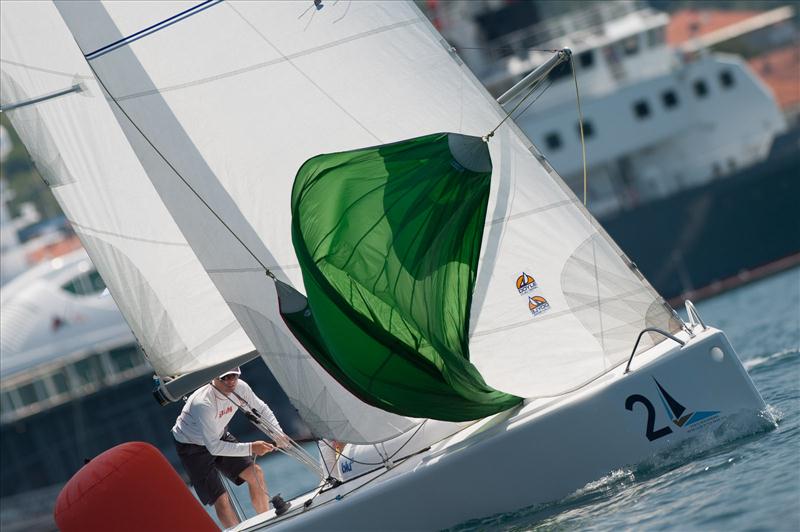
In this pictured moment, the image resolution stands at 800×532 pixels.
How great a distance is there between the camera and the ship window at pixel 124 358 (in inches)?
954

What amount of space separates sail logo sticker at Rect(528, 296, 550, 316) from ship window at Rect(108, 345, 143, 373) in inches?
704

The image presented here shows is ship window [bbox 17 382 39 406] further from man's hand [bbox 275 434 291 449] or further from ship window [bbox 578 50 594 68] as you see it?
man's hand [bbox 275 434 291 449]

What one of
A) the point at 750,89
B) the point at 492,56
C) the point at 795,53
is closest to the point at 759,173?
the point at 750,89

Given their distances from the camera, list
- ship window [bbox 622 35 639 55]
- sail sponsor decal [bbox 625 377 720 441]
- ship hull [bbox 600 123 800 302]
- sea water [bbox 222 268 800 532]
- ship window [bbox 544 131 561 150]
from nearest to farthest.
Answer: sea water [bbox 222 268 800 532], sail sponsor decal [bbox 625 377 720 441], ship hull [bbox 600 123 800 302], ship window [bbox 544 131 561 150], ship window [bbox 622 35 639 55]

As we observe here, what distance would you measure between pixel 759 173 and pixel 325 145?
19.0 metres

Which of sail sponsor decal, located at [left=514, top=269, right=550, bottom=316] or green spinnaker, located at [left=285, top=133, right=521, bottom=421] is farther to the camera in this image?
sail sponsor decal, located at [left=514, top=269, right=550, bottom=316]

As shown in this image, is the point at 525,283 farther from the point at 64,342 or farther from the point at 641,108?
the point at 641,108

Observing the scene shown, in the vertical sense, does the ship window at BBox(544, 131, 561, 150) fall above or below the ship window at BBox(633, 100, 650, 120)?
above

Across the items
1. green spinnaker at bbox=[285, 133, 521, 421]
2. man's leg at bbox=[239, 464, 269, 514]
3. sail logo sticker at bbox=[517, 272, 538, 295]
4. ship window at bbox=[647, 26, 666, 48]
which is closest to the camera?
green spinnaker at bbox=[285, 133, 521, 421]

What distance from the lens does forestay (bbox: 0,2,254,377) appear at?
343 inches

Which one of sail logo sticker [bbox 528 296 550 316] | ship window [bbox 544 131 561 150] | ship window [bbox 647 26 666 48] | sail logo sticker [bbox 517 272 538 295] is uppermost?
ship window [bbox 647 26 666 48]

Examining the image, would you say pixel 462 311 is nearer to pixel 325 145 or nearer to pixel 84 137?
pixel 325 145

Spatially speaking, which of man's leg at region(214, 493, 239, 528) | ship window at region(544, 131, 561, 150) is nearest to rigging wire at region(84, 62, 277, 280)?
man's leg at region(214, 493, 239, 528)

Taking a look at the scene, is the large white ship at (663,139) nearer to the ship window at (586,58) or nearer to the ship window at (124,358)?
the ship window at (586,58)
